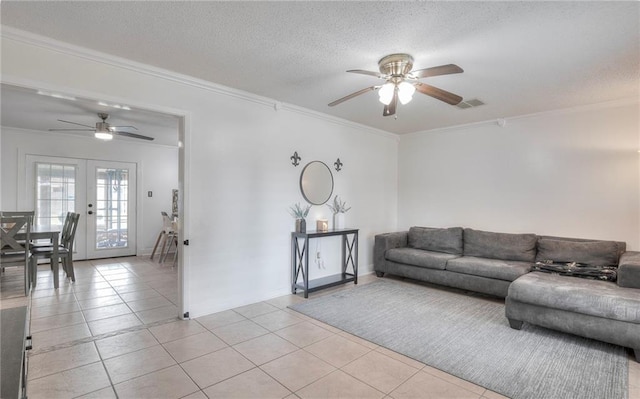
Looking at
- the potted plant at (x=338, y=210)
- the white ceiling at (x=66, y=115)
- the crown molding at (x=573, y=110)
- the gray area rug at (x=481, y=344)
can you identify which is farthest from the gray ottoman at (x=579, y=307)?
the white ceiling at (x=66, y=115)

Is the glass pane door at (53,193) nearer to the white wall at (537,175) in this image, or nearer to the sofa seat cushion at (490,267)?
the white wall at (537,175)

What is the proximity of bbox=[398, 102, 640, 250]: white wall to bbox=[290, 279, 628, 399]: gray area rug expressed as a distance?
4.92 feet

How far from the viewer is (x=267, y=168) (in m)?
4.05

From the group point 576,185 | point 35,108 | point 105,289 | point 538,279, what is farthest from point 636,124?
point 35,108

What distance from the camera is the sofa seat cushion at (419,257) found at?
4469 millimetres

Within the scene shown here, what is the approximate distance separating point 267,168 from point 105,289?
2774mm

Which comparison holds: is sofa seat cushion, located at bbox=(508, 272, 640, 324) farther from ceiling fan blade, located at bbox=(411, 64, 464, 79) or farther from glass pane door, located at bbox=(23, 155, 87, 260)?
glass pane door, located at bbox=(23, 155, 87, 260)

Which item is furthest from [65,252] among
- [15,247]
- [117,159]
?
[117,159]

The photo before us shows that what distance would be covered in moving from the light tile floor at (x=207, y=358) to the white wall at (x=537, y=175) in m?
2.20

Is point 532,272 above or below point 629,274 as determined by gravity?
below

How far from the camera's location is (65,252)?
463 centimetres

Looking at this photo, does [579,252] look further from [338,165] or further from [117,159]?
[117,159]

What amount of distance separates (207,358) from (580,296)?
3.20 meters

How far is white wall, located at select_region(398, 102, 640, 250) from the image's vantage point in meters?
3.91
